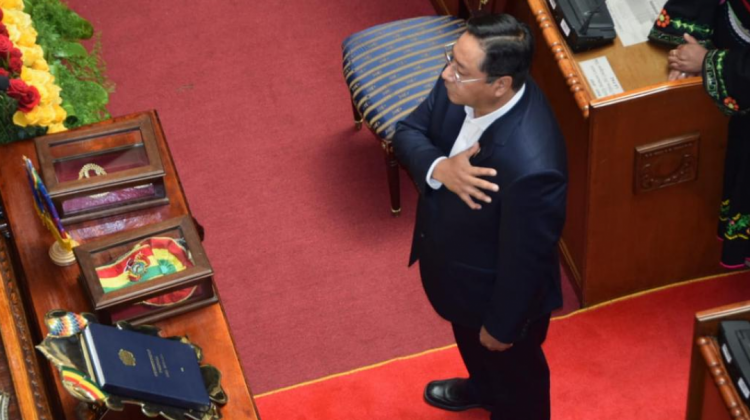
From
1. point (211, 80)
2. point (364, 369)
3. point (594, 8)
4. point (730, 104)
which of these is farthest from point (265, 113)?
point (730, 104)

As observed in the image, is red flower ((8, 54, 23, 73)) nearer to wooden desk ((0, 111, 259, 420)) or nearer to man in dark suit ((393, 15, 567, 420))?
wooden desk ((0, 111, 259, 420))

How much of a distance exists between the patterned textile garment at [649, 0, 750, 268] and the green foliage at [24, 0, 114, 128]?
1972mm

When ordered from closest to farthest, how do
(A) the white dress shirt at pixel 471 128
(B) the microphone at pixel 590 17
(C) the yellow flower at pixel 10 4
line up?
(A) the white dress shirt at pixel 471 128, (C) the yellow flower at pixel 10 4, (B) the microphone at pixel 590 17

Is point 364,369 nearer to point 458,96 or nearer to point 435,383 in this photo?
point 435,383

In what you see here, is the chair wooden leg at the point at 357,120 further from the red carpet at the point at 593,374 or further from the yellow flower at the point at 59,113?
the yellow flower at the point at 59,113

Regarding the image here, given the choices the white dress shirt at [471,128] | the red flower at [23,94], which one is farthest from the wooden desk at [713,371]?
the red flower at [23,94]

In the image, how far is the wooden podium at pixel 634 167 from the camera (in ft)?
10.7

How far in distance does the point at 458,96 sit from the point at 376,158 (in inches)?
77.1

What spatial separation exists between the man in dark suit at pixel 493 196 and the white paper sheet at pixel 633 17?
1.01 meters

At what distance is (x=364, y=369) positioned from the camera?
12.3ft

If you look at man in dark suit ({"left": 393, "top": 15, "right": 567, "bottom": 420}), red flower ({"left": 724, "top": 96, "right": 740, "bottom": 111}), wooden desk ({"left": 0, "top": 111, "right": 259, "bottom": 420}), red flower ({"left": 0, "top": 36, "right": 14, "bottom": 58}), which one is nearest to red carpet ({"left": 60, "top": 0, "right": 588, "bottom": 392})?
man in dark suit ({"left": 393, "top": 15, "right": 567, "bottom": 420})

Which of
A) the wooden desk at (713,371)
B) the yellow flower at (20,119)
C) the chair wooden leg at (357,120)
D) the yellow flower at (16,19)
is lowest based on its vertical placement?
the wooden desk at (713,371)

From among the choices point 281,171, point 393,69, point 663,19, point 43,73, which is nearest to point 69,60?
point 43,73

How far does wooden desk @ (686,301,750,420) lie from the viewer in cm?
242
